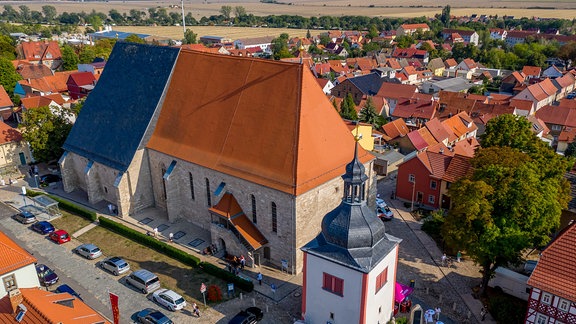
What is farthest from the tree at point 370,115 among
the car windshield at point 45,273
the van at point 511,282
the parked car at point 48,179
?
the car windshield at point 45,273

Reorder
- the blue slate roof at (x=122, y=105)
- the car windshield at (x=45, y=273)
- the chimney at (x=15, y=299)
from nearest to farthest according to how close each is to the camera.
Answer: the chimney at (x=15, y=299) → the car windshield at (x=45, y=273) → the blue slate roof at (x=122, y=105)

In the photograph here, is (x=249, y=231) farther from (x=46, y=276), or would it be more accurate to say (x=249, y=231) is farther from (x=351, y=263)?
(x=46, y=276)

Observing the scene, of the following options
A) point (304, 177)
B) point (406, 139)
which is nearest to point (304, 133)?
point (304, 177)

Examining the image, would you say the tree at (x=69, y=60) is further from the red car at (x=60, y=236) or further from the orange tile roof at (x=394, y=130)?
the red car at (x=60, y=236)

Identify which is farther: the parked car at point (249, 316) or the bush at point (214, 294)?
the bush at point (214, 294)

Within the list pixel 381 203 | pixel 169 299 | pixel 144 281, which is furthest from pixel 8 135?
pixel 381 203

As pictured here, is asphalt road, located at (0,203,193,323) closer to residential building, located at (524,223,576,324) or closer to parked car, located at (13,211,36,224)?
parked car, located at (13,211,36,224)

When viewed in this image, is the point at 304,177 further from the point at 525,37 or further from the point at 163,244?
the point at 525,37
